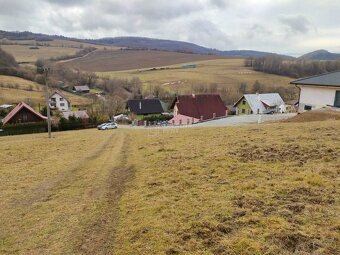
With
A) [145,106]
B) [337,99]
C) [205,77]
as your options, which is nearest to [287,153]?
[337,99]

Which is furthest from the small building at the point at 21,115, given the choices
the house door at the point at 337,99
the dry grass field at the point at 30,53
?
the dry grass field at the point at 30,53

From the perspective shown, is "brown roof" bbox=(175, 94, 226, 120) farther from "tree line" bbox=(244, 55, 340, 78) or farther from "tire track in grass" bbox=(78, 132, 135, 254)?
"tree line" bbox=(244, 55, 340, 78)

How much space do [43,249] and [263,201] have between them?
571cm

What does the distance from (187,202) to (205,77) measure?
134m

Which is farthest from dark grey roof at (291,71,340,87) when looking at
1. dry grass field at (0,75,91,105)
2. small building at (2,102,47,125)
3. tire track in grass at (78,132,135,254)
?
dry grass field at (0,75,91,105)

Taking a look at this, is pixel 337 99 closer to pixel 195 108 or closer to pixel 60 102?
pixel 195 108

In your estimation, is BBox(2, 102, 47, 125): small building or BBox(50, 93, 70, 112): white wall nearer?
BBox(2, 102, 47, 125): small building

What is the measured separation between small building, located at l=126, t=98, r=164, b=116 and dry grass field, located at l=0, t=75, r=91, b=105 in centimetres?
1790

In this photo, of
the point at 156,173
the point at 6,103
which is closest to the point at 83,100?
the point at 6,103

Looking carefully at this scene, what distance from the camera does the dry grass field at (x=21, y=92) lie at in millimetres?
89250

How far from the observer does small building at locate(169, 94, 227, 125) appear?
2309 inches

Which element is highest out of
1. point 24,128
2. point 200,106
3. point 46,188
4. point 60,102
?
point 200,106

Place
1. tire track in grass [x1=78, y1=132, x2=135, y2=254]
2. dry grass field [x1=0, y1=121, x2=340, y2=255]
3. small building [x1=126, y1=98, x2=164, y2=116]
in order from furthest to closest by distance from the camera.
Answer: small building [x1=126, y1=98, x2=164, y2=116] < tire track in grass [x1=78, y1=132, x2=135, y2=254] < dry grass field [x1=0, y1=121, x2=340, y2=255]

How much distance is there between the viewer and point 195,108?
6097 centimetres
